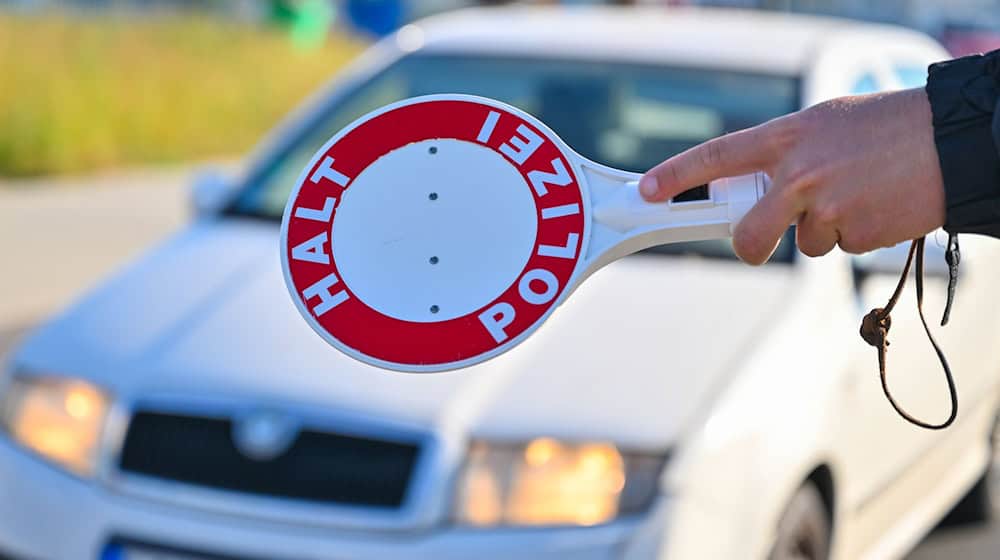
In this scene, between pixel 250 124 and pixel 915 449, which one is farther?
pixel 250 124

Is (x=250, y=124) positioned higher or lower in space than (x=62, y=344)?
higher

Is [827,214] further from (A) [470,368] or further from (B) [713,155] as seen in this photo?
(A) [470,368]

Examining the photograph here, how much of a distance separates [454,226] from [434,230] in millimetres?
20

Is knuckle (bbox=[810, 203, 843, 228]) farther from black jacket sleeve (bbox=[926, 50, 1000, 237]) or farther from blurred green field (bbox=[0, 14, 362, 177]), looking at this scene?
blurred green field (bbox=[0, 14, 362, 177])

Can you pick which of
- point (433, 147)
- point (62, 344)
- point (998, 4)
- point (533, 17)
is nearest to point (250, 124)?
point (533, 17)

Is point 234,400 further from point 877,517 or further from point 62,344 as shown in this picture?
point 877,517

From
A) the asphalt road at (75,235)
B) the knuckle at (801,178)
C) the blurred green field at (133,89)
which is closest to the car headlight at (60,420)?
the knuckle at (801,178)

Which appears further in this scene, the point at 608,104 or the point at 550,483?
the point at 608,104

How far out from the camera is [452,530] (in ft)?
9.81

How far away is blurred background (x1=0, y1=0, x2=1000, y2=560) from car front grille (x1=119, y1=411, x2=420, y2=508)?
187 millimetres

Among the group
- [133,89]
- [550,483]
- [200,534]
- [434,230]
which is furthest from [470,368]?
[133,89]

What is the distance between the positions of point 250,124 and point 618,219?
569 inches

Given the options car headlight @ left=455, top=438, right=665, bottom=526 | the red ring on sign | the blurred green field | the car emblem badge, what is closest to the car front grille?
the car emblem badge

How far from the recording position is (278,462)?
316cm
